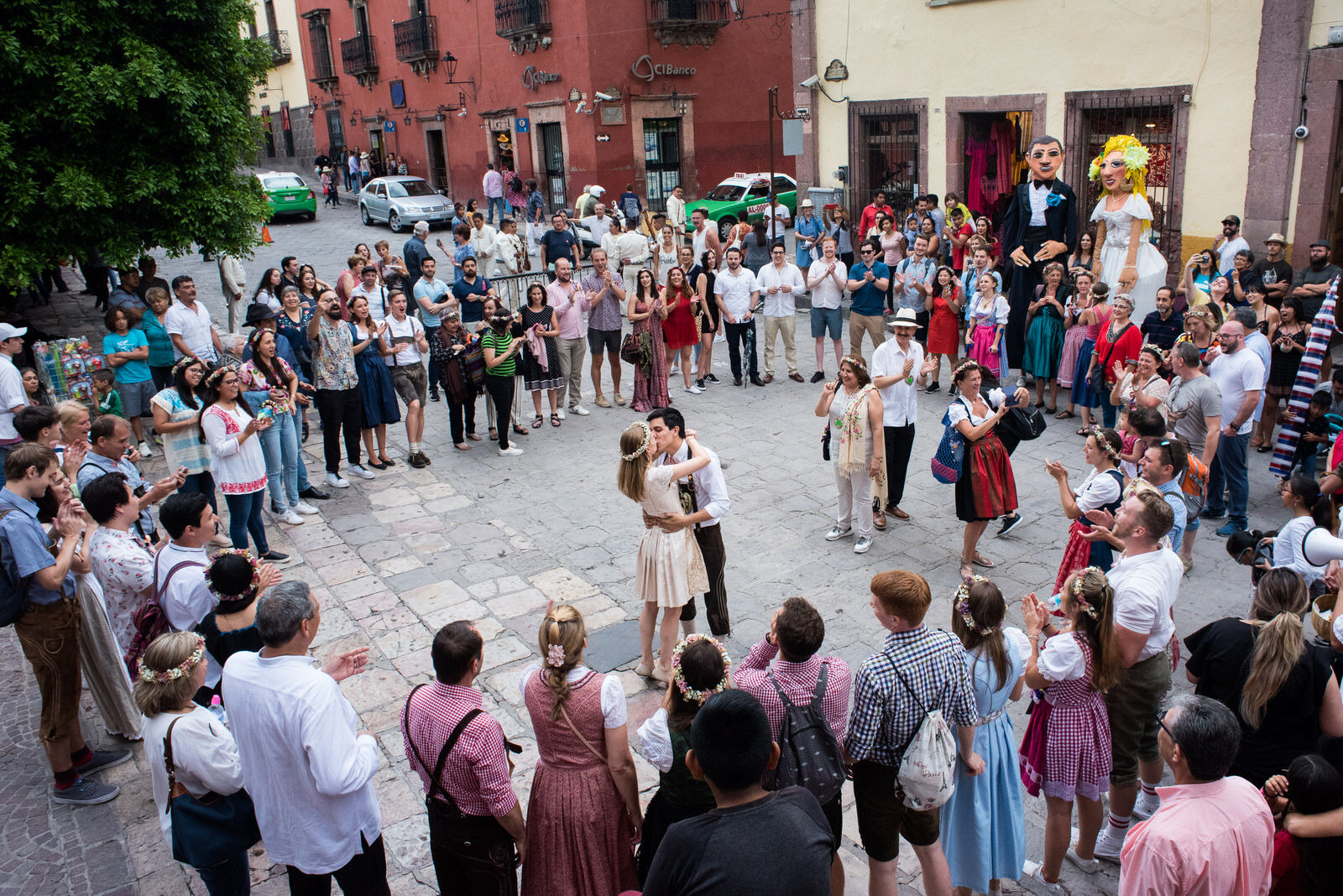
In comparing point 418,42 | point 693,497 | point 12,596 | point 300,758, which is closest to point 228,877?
point 300,758

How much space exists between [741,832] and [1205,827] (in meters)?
1.41

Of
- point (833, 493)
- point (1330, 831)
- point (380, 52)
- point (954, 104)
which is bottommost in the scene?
point (833, 493)

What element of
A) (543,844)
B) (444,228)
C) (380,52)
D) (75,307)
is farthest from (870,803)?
(380,52)

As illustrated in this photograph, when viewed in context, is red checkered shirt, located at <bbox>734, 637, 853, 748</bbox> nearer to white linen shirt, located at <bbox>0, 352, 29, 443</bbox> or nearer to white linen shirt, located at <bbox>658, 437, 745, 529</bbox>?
white linen shirt, located at <bbox>658, 437, 745, 529</bbox>

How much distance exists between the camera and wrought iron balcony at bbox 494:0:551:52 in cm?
2267

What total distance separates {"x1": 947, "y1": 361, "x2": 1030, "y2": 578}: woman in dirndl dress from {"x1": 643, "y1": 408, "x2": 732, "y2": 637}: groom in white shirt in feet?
6.26

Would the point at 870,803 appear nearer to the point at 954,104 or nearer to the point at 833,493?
the point at 833,493

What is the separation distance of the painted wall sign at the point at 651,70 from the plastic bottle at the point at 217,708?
68.5 feet

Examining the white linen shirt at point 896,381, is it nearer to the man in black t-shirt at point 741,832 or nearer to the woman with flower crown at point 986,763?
the woman with flower crown at point 986,763

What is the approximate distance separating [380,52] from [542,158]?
996 centimetres

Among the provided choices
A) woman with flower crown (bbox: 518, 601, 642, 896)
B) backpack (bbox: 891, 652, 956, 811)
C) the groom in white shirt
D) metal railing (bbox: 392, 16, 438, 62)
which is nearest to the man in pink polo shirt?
backpack (bbox: 891, 652, 956, 811)

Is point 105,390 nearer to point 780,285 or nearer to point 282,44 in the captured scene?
point 780,285

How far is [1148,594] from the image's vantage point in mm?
3920

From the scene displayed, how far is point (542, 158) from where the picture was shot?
80.8ft
